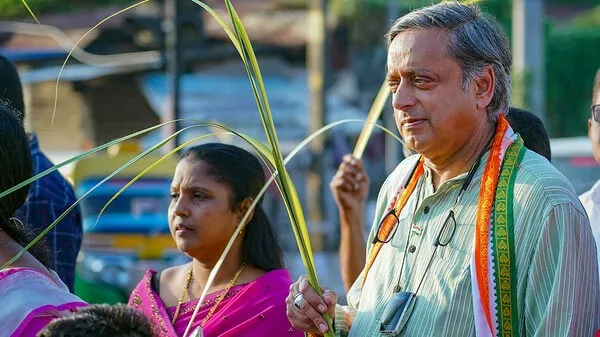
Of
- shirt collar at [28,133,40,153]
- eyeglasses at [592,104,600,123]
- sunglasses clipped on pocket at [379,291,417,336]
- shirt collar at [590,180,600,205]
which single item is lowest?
sunglasses clipped on pocket at [379,291,417,336]

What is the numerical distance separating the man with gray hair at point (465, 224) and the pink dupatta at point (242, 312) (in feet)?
1.99

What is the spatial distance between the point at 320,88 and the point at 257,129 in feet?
10.3

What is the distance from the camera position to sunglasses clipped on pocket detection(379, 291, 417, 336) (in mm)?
3242

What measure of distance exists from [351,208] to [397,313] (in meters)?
1.54

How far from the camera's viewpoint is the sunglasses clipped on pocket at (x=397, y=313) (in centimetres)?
324

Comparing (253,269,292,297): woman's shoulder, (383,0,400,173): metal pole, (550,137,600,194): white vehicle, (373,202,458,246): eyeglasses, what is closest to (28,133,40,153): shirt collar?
(253,269,292,297): woman's shoulder

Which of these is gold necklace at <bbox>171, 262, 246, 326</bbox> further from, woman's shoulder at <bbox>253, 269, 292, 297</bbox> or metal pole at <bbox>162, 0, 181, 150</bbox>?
metal pole at <bbox>162, 0, 181, 150</bbox>

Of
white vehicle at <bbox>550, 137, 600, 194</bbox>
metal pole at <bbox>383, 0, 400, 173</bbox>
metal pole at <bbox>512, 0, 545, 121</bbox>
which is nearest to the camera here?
white vehicle at <bbox>550, 137, 600, 194</bbox>

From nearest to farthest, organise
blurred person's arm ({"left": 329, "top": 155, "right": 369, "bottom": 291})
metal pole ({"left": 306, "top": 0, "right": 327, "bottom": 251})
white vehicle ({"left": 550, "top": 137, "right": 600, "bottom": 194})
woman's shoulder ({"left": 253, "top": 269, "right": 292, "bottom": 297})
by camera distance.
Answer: woman's shoulder ({"left": 253, "top": 269, "right": 292, "bottom": 297}) → blurred person's arm ({"left": 329, "top": 155, "right": 369, "bottom": 291}) → white vehicle ({"left": 550, "top": 137, "right": 600, "bottom": 194}) → metal pole ({"left": 306, "top": 0, "right": 327, "bottom": 251})

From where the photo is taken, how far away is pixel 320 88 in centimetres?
1905

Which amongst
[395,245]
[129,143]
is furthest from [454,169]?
[129,143]

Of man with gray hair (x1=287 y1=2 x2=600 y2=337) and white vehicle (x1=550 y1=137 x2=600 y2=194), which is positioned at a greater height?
man with gray hair (x1=287 y1=2 x2=600 y2=337)

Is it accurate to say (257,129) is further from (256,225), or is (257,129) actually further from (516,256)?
(516,256)

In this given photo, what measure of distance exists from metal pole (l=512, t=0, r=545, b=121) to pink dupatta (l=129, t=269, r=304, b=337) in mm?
9970
